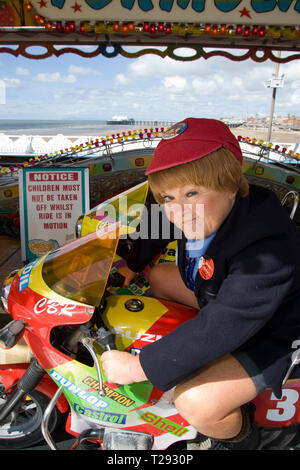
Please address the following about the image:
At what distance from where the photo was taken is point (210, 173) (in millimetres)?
1041

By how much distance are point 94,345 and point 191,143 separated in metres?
0.86

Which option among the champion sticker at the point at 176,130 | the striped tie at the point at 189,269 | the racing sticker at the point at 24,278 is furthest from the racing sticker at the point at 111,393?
the champion sticker at the point at 176,130

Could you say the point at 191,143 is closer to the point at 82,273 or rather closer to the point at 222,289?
the point at 222,289

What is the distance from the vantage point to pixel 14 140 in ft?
27.4

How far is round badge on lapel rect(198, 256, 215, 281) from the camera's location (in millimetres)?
1207

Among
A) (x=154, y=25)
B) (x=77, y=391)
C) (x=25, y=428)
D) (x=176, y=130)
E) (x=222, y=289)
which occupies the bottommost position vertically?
(x=25, y=428)

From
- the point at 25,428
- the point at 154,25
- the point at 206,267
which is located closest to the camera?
the point at 206,267

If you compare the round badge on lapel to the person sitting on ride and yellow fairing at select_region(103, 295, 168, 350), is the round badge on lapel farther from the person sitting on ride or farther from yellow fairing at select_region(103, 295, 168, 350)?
yellow fairing at select_region(103, 295, 168, 350)

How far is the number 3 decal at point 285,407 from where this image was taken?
53.8 inches

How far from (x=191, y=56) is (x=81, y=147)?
5.97 ft

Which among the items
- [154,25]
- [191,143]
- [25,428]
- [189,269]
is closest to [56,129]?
[154,25]

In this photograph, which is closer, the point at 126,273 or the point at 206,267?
the point at 206,267

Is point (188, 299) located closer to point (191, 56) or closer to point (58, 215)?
point (58, 215)

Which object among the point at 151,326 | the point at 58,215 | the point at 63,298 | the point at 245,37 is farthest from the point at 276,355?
the point at 245,37
